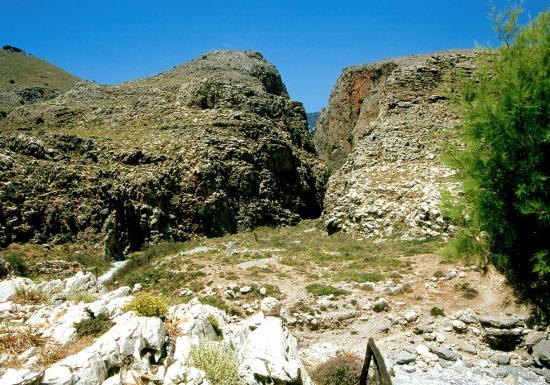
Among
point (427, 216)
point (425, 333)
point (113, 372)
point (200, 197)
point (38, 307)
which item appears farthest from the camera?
point (200, 197)

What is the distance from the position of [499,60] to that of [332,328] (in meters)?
10.2

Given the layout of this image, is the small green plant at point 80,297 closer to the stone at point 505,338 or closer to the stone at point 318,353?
the stone at point 318,353

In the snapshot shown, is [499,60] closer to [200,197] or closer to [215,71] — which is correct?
[200,197]

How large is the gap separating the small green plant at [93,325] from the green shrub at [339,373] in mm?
5550

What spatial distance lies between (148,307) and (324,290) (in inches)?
336

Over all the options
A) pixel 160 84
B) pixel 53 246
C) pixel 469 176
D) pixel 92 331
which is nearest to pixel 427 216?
pixel 469 176

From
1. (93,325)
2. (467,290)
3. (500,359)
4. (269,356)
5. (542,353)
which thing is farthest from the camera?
(467,290)

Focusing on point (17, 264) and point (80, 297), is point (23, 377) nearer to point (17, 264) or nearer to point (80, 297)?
point (80, 297)

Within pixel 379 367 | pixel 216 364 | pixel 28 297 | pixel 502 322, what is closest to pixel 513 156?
pixel 379 367

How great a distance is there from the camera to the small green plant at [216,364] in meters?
7.98

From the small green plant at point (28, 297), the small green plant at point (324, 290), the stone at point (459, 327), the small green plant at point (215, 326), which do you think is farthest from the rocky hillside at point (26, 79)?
the stone at point (459, 327)

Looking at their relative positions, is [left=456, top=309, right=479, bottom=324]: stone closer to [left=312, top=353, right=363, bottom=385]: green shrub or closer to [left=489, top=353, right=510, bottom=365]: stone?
[left=489, top=353, right=510, bottom=365]: stone

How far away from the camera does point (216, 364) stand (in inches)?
322

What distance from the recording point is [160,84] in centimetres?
5578
